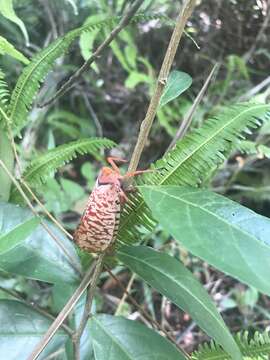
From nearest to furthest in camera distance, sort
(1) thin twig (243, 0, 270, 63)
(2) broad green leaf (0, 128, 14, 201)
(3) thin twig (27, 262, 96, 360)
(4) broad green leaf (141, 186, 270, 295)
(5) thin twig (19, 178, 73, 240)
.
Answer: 1. (4) broad green leaf (141, 186, 270, 295)
2. (3) thin twig (27, 262, 96, 360)
3. (5) thin twig (19, 178, 73, 240)
4. (2) broad green leaf (0, 128, 14, 201)
5. (1) thin twig (243, 0, 270, 63)

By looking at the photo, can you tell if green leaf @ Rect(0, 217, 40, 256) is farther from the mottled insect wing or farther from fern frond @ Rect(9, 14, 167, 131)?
fern frond @ Rect(9, 14, 167, 131)

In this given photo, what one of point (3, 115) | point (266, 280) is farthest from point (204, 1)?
point (266, 280)

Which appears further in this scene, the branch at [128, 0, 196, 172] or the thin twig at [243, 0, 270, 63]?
the thin twig at [243, 0, 270, 63]

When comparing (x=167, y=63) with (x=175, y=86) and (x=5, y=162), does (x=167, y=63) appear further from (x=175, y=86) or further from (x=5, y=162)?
(x=5, y=162)

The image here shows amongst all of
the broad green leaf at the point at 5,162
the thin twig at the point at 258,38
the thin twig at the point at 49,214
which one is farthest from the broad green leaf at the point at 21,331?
the thin twig at the point at 258,38

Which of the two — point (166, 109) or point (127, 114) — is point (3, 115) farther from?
point (127, 114)

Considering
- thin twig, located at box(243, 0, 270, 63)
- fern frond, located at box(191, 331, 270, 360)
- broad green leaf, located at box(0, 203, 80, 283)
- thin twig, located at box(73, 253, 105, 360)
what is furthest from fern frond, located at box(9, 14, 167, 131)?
thin twig, located at box(243, 0, 270, 63)
